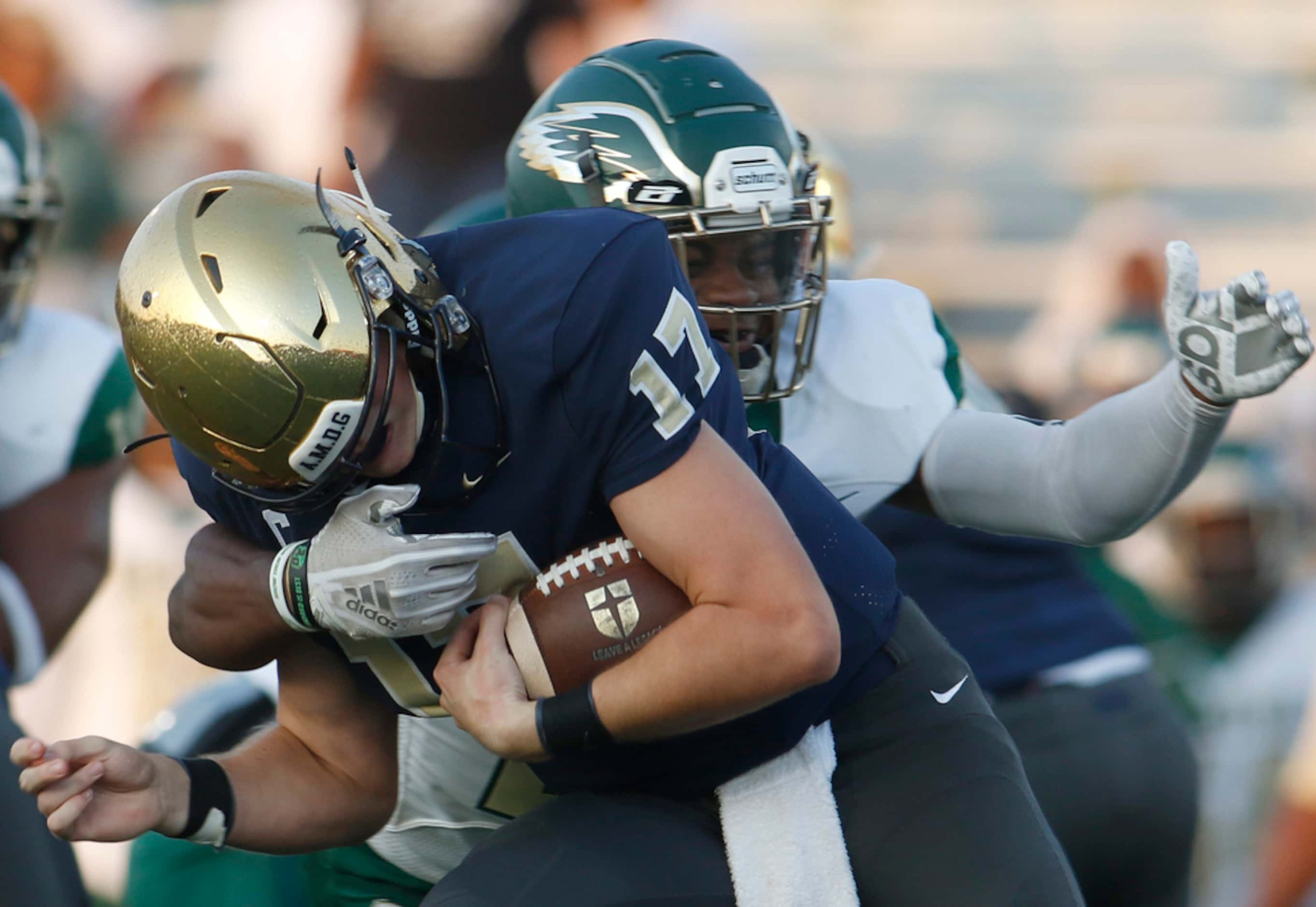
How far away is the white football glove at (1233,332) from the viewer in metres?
2.12

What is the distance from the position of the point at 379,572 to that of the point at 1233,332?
1071 mm

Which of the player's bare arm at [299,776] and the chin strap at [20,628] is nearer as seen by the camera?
the player's bare arm at [299,776]

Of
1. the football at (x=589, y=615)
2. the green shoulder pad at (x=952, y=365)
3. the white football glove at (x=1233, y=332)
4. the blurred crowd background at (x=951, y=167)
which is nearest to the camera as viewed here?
the football at (x=589, y=615)

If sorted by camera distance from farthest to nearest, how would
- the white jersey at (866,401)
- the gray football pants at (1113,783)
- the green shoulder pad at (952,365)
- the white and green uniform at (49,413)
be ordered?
the white and green uniform at (49,413)
the gray football pants at (1113,783)
the green shoulder pad at (952,365)
the white jersey at (866,401)

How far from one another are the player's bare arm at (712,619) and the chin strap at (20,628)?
1690 mm

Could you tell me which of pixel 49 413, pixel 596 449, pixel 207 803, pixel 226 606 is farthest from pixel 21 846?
pixel 596 449

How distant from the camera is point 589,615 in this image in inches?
78.6

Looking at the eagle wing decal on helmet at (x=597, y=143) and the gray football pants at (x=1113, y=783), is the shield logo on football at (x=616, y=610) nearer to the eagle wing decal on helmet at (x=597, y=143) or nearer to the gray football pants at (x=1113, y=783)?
the eagle wing decal on helmet at (x=597, y=143)

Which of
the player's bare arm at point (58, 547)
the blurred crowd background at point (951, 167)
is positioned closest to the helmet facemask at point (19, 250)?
the player's bare arm at point (58, 547)

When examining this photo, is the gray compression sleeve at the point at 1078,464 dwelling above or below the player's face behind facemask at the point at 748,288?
below

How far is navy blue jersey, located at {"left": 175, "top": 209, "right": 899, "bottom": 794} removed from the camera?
1.96 m

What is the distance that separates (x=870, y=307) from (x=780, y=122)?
32 centimetres

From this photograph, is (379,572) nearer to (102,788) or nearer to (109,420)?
(102,788)

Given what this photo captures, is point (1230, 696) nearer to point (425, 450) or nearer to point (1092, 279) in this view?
point (1092, 279)
